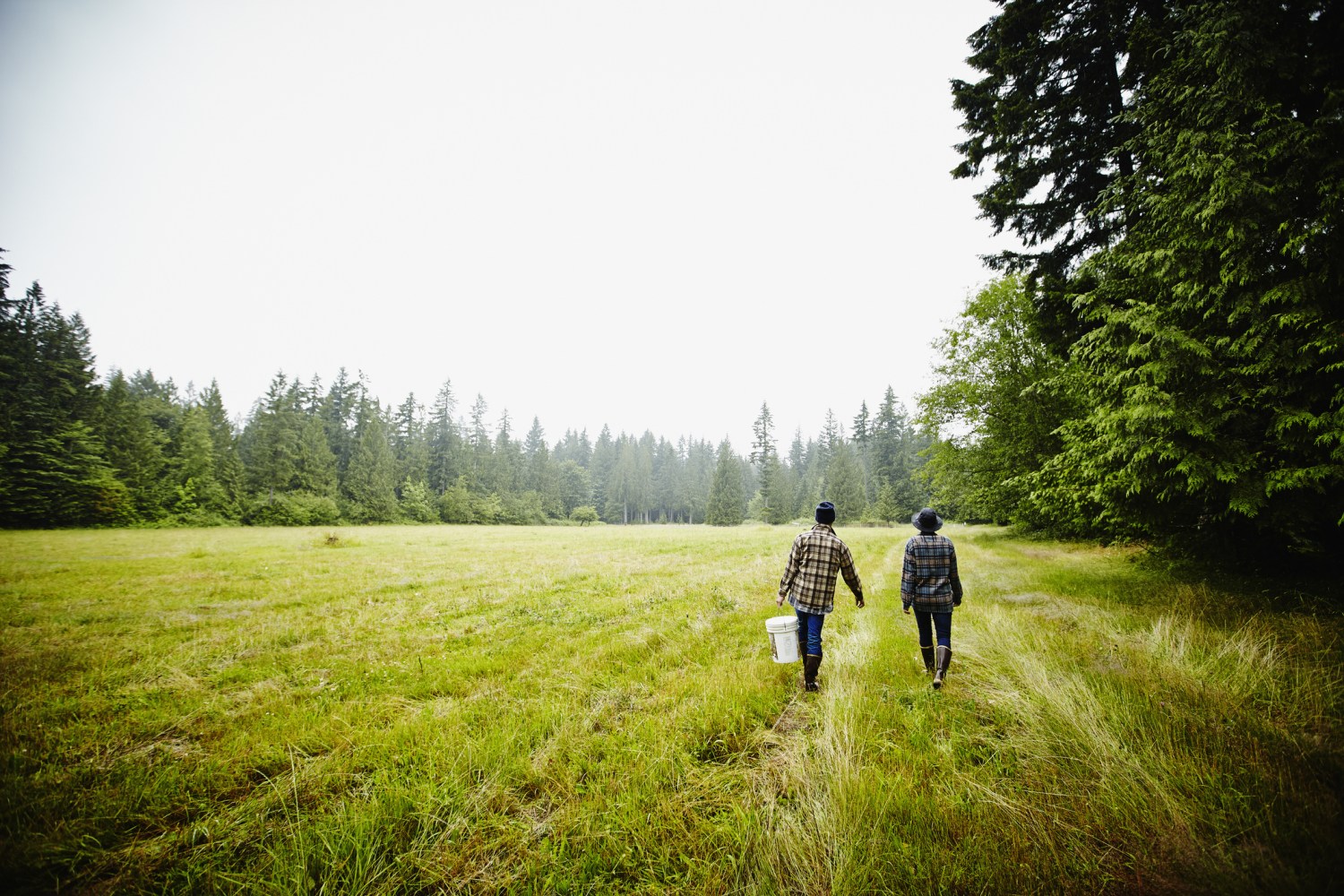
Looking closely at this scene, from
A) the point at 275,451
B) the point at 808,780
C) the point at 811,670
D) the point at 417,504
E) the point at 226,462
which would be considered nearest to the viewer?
the point at 808,780

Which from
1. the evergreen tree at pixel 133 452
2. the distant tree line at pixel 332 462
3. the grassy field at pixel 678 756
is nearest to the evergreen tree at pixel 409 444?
the distant tree line at pixel 332 462

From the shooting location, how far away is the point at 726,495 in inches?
2512

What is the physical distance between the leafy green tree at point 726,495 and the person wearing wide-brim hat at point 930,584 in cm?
5805

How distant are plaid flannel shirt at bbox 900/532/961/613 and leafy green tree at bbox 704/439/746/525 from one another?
58.1 m

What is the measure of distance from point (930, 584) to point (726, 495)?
193ft

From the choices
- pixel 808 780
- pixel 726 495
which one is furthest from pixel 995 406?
pixel 726 495

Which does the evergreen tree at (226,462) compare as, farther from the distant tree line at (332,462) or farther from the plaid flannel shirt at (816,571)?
the plaid flannel shirt at (816,571)

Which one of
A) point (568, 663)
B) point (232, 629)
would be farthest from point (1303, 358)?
point (232, 629)

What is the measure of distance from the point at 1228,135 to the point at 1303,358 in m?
3.25

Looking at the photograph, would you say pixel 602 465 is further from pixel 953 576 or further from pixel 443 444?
pixel 953 576

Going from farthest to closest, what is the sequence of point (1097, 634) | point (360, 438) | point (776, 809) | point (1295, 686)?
1. point (360, 438)
2. point (1097, 634)
3. point (1295, 686)
4. point (776, 809)

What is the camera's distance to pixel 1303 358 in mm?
5691

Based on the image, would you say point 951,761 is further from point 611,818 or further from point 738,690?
point 611,818

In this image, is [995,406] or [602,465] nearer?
[995,406]
